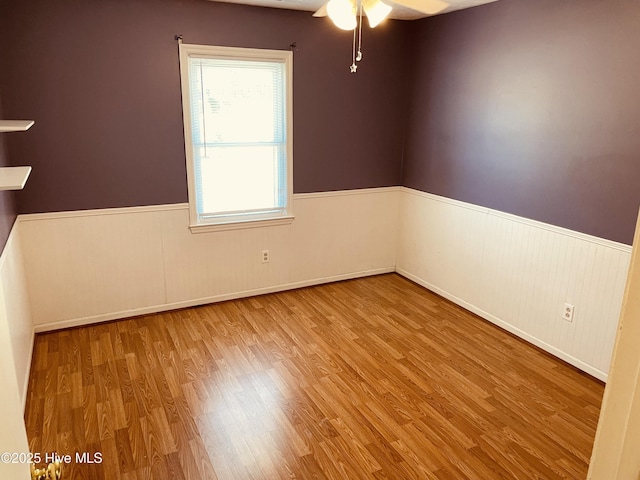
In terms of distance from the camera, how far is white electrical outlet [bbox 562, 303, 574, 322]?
10.5 ft

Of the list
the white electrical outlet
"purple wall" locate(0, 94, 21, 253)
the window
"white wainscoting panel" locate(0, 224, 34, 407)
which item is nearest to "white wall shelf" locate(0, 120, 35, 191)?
"white wainscoting panel" locate(0, 224, 34, 407)

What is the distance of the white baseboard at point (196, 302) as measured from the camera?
3648 millimetres

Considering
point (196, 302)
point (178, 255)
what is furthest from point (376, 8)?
point (196, 302)

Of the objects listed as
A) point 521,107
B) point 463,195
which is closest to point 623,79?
point 521,107

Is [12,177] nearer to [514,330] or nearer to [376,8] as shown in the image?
[376,8]

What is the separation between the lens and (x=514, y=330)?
12.0 ft

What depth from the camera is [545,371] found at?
3.14 m

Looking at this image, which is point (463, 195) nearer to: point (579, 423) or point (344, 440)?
point (579, 423)

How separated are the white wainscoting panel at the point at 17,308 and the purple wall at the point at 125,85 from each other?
1.74ft

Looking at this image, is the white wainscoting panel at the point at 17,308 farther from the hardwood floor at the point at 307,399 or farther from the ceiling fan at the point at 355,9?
the ceiling fan at the point at 355,9

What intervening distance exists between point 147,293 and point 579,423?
3.28 m

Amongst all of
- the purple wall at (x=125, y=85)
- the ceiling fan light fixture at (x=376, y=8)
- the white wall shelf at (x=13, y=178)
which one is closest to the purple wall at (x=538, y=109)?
the purple wall at (x=125, y=85)

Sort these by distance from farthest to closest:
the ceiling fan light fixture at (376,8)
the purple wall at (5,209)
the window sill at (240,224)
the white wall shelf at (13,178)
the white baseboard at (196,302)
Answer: the window sill at (240,224) < the white baseboard at (196,302) < the purple wall at (5,209) < the ceiling fan light fixture at (376,8) < the white wall shelf at (13,178)

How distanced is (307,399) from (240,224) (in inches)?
72.8
